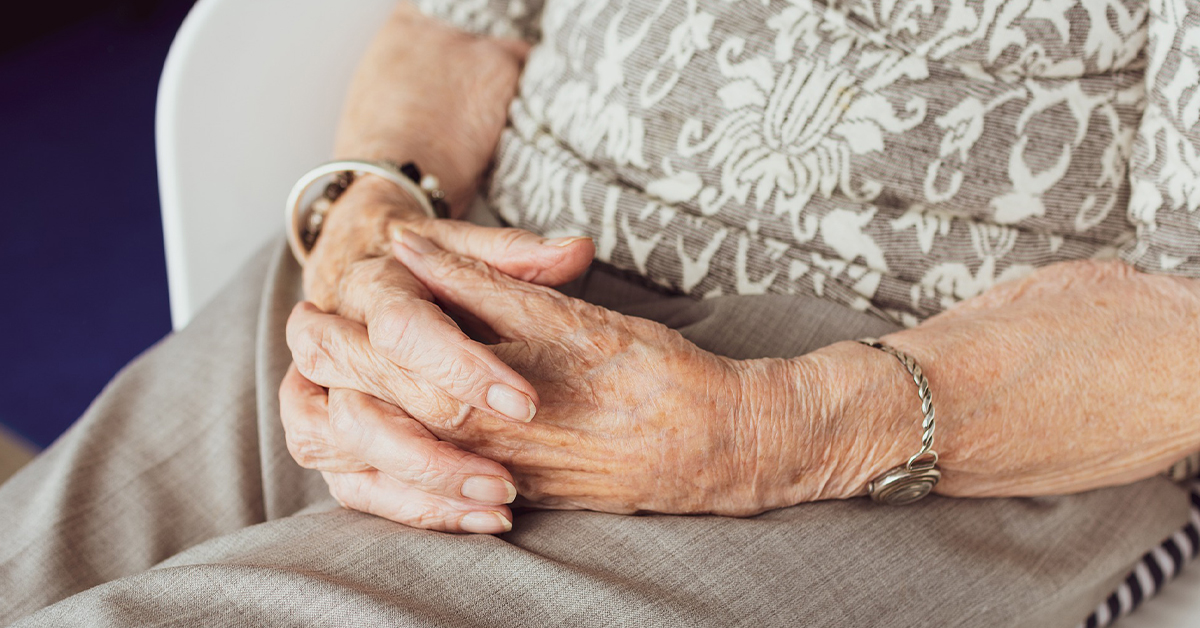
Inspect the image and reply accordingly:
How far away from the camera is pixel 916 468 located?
747mm

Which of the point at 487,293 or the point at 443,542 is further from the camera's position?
the point at 487,293

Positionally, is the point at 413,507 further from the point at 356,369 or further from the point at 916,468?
the point at 916,468

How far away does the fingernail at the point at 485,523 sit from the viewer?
26.5 inches

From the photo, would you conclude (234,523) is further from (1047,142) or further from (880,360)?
(1047,142)

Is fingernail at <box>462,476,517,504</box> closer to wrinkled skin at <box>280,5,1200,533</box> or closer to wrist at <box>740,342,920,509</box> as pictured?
wrinkled skin at <box>280,5,1200,533</box>

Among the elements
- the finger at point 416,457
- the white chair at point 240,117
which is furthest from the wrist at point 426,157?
the finger at point 416,457

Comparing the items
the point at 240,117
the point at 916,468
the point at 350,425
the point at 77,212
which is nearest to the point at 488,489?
the point at 350,425

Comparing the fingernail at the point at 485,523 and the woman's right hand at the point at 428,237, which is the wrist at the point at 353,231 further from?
the fingernail at the point at 485,523

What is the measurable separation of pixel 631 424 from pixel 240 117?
0.74 meters

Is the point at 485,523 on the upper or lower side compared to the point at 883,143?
lower

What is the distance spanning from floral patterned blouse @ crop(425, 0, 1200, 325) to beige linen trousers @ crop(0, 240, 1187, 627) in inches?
2.6

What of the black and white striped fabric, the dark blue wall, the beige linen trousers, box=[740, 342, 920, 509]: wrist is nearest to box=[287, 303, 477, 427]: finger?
the beige linen trousers

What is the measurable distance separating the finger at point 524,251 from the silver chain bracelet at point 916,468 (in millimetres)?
290

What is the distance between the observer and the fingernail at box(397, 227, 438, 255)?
801 mm
